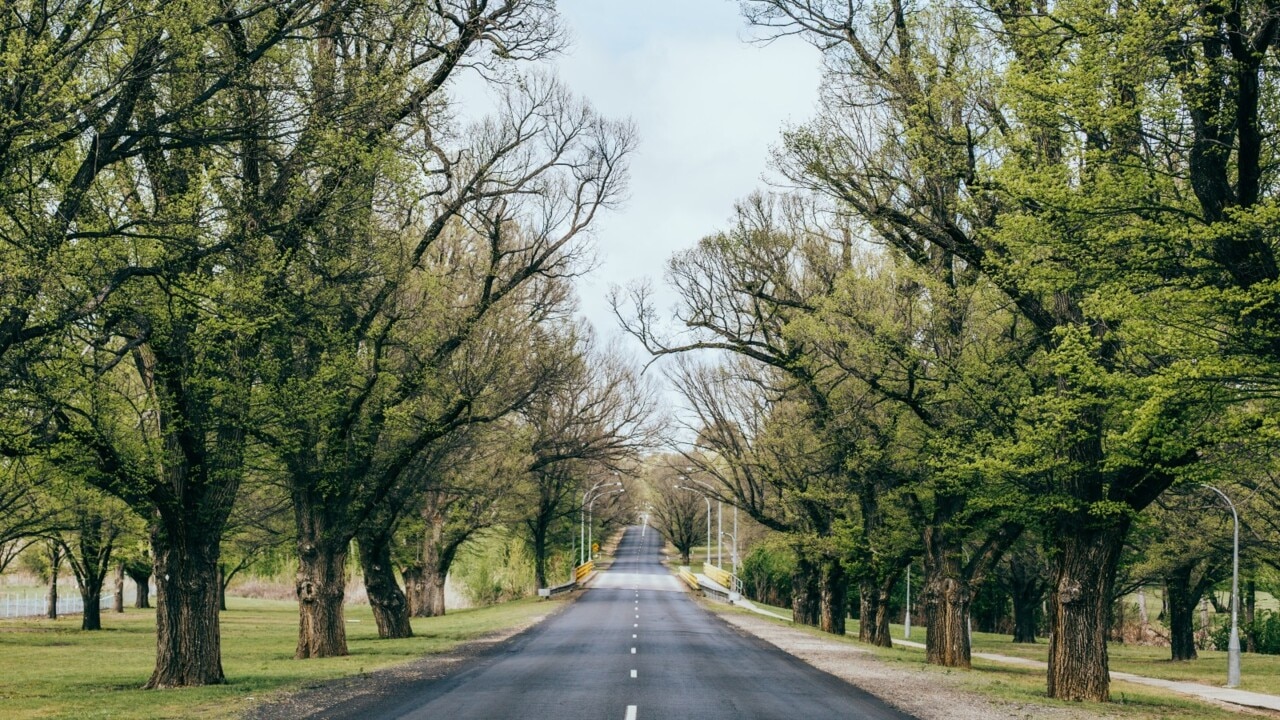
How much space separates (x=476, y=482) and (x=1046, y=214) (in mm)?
27771

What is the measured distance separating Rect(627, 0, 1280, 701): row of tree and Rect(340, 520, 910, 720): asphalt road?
16.4 ft

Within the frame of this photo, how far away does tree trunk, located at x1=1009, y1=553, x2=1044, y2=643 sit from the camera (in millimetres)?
53312

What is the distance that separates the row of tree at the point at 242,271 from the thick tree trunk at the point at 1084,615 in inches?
536

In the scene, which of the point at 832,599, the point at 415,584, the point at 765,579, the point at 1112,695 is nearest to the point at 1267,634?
the point at 832,599

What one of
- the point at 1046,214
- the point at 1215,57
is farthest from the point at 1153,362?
the point at 1215,57

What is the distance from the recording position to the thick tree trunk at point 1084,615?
19547 millimetres

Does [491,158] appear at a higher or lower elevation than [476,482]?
higher

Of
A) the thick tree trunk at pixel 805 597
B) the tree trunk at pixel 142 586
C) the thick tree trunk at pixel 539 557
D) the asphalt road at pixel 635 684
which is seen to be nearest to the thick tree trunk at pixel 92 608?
the tree trunk at pixel 142 586

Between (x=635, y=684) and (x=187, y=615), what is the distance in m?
7.95

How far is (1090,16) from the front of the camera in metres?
14.1

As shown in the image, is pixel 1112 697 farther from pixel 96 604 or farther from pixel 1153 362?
pixel 96 604

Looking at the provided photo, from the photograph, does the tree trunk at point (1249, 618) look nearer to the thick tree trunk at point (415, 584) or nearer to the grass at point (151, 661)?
the grass at point (151, 661)

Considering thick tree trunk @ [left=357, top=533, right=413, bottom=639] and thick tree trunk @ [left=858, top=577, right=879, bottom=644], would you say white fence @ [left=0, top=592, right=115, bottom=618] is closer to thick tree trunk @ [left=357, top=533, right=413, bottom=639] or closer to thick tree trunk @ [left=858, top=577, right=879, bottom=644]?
thick tree trunk @ [left=357, top=533, right=413, bottom=639]

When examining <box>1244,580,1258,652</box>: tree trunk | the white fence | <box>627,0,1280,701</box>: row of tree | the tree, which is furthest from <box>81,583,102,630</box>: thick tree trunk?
the tree
